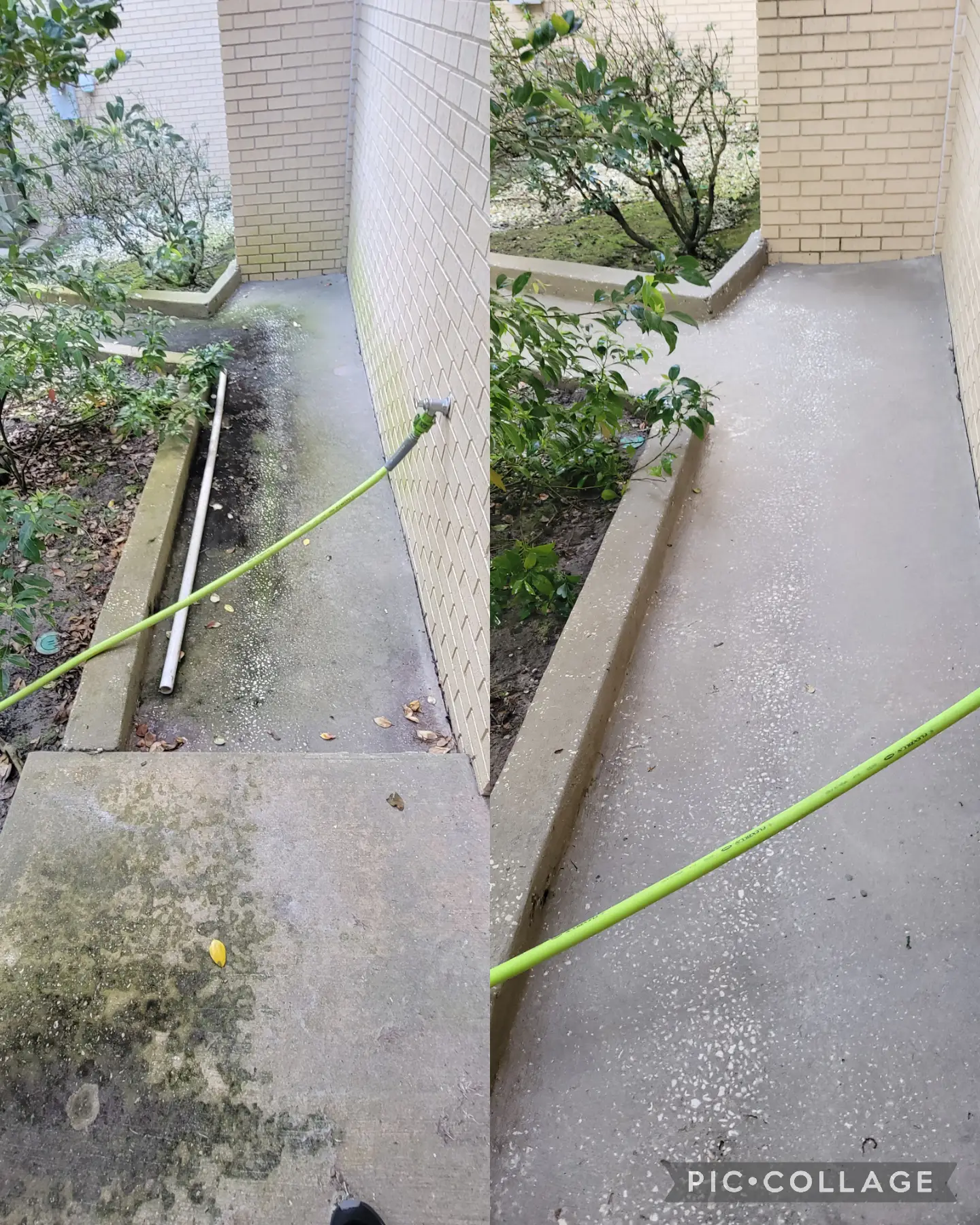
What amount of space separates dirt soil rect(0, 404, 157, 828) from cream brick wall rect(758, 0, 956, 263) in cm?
351

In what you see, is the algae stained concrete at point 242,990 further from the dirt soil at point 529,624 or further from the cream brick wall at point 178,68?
the cream brick wall at point 178,68

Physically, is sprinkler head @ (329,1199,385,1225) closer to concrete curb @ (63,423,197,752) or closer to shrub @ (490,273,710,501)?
concrete curb @ (63,423,197,752)

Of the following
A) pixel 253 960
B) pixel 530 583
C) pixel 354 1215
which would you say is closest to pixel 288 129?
pixel 530 583

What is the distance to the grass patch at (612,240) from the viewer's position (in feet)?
18.3

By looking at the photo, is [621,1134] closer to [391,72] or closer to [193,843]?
[193,843]

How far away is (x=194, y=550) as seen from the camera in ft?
11.0

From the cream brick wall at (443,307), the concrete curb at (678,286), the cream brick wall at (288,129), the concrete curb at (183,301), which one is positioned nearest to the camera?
the cream brick wall at (443,307)

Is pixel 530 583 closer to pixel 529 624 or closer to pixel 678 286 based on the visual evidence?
pixel 529 624

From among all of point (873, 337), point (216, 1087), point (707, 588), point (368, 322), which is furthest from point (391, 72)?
point (216, 1087)

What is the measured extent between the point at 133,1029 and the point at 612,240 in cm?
551

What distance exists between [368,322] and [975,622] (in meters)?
3.33

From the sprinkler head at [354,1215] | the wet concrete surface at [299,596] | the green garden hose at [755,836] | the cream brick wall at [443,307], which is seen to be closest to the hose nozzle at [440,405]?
the cream brick wall at [443,307]

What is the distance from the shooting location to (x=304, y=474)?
4.06 meters

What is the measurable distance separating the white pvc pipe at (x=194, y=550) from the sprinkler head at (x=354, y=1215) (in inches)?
67.4
